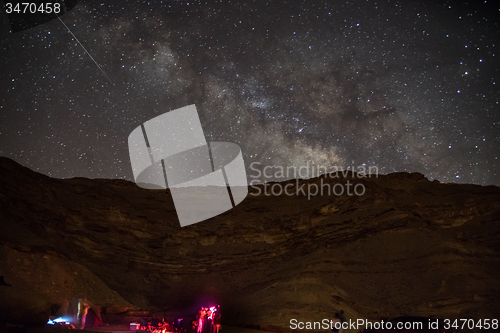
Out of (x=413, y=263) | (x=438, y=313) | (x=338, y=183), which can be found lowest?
(x=438, y=313)

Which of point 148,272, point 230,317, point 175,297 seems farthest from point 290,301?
point 148,272

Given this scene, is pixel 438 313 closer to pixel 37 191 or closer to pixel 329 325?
pixel 329 325

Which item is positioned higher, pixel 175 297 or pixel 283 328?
pixel 175 297

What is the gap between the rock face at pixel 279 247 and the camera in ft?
44.8

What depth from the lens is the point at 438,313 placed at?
1362 cm

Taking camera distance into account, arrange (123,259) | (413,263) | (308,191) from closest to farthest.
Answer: (413,263) < (123,259) < (308,191)

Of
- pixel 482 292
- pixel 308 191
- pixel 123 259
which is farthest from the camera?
pixel 308 191

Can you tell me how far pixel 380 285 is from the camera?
14.3 metres

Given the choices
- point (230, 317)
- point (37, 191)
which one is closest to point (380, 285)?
point (230, 317)

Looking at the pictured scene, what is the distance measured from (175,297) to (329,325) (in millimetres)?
8215

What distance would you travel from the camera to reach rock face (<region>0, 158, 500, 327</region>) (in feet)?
44.8

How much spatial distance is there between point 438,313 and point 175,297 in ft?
41.7

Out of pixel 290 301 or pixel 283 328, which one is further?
pixel 283 328

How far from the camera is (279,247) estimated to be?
16.3 m
